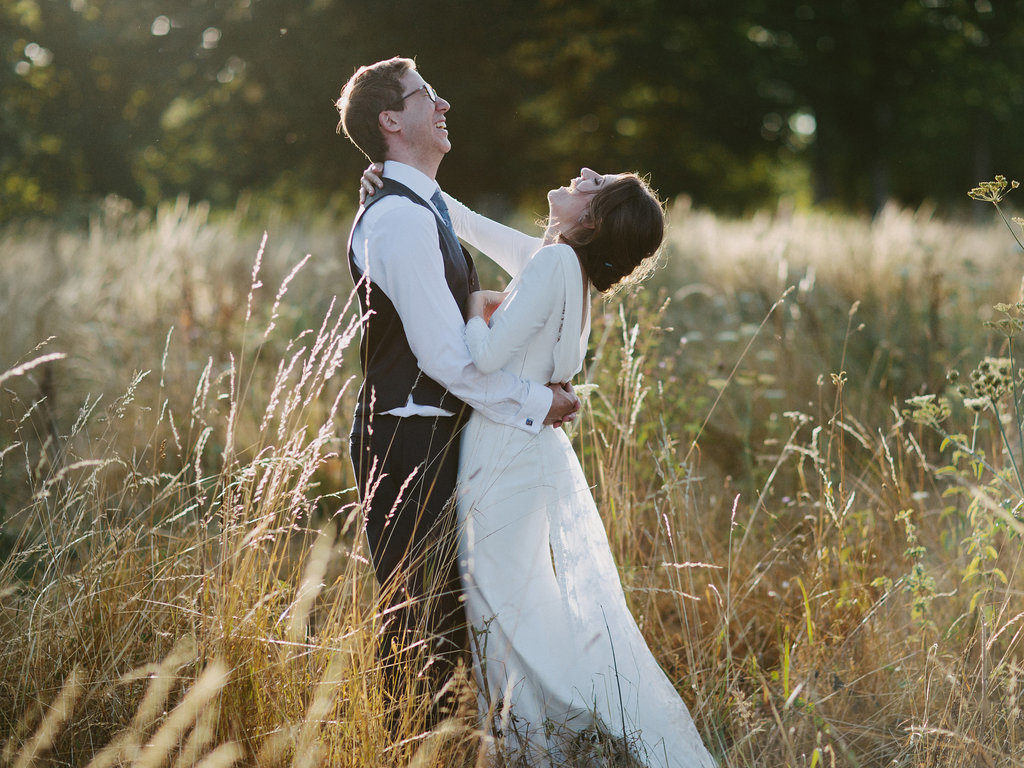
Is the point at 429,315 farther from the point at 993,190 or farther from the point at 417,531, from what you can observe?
the point at 993,190

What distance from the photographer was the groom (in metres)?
2.29

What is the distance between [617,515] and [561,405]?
894mm

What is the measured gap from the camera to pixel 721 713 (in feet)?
8.81

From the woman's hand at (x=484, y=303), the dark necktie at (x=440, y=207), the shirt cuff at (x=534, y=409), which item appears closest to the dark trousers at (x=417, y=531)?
the shirt cuff at (x=534, y=409)

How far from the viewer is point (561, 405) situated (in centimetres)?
242

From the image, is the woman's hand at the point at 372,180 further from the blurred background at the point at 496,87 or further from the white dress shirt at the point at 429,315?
the blurred background at the point at 496,87

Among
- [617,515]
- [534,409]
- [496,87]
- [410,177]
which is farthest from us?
[496,87]

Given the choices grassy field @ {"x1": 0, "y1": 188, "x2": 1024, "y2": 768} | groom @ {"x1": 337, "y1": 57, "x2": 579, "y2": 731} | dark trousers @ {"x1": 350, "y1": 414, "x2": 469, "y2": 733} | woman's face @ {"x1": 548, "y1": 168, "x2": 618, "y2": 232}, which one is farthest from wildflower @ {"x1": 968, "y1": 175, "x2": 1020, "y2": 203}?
dark trousers @ {"x1": 350, "y1": 414, "x2": 469, "y2": 733}

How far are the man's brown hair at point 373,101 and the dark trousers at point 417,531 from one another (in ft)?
2.64

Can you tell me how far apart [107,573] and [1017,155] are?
33.3 meters

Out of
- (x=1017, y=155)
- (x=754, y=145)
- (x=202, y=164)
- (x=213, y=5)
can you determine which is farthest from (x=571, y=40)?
(x=1017, y=155)

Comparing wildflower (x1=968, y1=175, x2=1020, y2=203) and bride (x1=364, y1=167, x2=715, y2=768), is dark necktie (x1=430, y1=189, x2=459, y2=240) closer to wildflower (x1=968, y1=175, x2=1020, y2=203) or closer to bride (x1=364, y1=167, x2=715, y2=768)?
bride (x1=364, y1=167, x2=715, y2=768)

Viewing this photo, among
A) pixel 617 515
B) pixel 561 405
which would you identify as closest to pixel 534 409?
pixel 561 405

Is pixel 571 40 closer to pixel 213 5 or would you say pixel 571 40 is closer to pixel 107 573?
pixel 213 5
